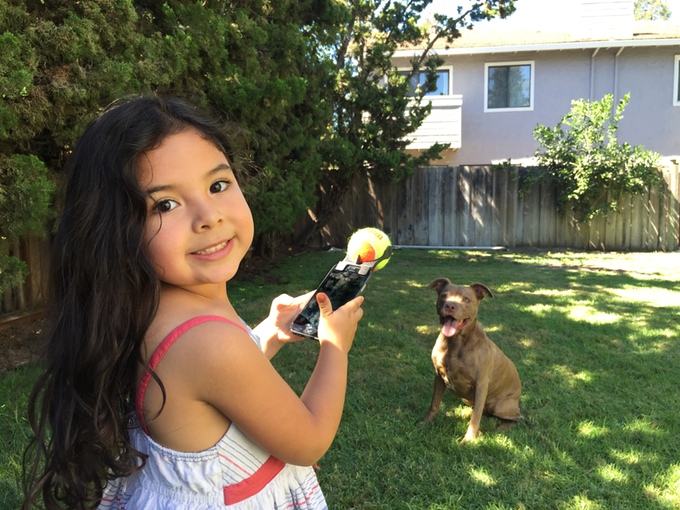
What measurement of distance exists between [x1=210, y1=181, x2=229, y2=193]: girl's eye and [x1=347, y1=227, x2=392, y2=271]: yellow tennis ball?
71 centimetres

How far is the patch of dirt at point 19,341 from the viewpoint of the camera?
4.67 meters

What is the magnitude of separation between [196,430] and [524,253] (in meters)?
11.9

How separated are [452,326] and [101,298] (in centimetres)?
259

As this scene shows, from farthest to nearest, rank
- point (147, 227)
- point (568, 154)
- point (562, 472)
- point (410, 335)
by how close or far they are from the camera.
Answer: point (568, 154)
point (410, 335)
point (562, 472)
point (147, 227)

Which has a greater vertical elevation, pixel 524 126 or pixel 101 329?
pixel 524 126

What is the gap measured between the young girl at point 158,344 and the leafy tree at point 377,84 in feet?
30.4

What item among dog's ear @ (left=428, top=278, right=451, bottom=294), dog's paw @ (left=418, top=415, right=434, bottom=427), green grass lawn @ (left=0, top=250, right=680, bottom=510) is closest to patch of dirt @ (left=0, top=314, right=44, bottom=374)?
green grass lawn @ (left=0, top=250, right=680, bottom=510)

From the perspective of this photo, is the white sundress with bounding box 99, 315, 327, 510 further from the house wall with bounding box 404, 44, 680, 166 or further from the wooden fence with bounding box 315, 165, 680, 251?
the house wall with bounding box 404, 44, 680, 166

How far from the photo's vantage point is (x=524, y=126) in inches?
636

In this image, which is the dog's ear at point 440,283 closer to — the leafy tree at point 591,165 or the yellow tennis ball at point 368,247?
the yellow tennis ball at point 368,247

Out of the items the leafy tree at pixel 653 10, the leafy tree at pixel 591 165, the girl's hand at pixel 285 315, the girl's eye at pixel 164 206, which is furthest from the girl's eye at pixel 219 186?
the leafy tree at pixel 653 10

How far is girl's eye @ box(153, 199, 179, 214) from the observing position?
4.08 feet

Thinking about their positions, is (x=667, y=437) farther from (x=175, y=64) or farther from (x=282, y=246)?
(x=282, y=246)

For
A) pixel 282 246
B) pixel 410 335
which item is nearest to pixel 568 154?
pixel 282 246
